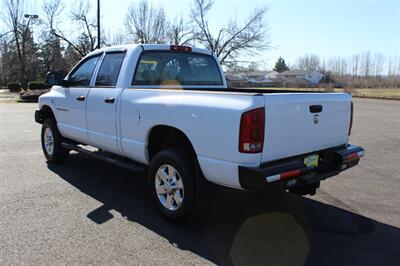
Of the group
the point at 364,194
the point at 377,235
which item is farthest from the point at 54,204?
the point at 364,194

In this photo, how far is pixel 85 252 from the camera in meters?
3.62

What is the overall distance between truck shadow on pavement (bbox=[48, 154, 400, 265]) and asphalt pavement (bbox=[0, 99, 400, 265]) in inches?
0.4

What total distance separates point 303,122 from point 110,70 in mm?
2910

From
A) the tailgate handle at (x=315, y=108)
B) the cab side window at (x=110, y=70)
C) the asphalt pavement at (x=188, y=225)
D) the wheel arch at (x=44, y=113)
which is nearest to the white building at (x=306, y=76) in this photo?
the wheel arch at (x=44, y=113)

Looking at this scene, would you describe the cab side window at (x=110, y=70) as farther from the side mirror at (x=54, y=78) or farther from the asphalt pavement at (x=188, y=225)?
the asphalt pavement at (x=188, y=225)

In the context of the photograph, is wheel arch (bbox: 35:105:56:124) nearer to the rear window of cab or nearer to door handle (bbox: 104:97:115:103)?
door handle (bbox: 104:97:115:103)

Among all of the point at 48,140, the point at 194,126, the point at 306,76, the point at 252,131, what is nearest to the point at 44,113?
the point at 48,140

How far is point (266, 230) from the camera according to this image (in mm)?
4176

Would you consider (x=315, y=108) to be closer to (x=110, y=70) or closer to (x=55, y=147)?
(x=110, y=70)

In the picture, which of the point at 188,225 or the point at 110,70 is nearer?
the point at 188,225

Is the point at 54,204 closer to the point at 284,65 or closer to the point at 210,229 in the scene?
the point at 210,229

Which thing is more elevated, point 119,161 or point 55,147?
point 119,161

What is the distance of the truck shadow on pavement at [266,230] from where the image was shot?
11.8ft

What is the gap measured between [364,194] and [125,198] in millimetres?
3326
